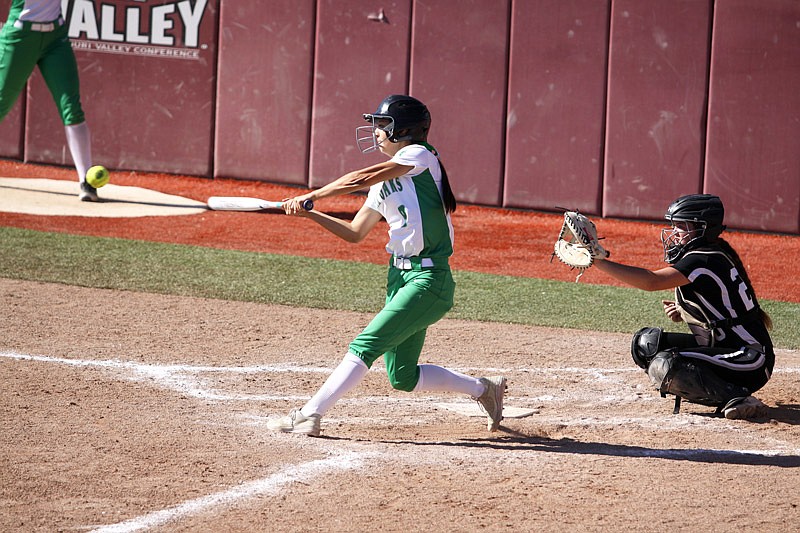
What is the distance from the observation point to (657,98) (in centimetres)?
1250

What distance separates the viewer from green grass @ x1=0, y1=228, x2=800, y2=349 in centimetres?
818

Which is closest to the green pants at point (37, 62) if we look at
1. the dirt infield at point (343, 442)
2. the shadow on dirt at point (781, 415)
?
the dirt infield at point (343, 442)

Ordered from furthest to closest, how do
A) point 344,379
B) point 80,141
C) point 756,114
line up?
point 756,114
point 80,141
point 344,379

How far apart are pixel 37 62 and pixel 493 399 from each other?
24.5 ft

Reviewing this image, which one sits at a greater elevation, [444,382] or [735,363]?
[735,363]

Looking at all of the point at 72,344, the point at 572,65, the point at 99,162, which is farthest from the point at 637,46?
the point at 72,344

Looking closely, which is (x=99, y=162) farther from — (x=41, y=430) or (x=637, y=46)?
(x=41, y=430)

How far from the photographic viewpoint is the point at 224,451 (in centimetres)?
474

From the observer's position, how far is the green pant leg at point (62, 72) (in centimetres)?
1079

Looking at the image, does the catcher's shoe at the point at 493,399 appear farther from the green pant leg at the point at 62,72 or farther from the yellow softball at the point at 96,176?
the green pant leg at the point at 62,72

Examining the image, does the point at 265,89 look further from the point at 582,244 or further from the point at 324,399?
the point at 582,244

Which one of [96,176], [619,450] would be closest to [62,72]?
[96,176]

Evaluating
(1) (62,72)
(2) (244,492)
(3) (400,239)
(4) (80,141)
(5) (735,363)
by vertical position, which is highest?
(1) (62,72)

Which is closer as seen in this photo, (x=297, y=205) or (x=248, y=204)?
(x=297, y=205)
